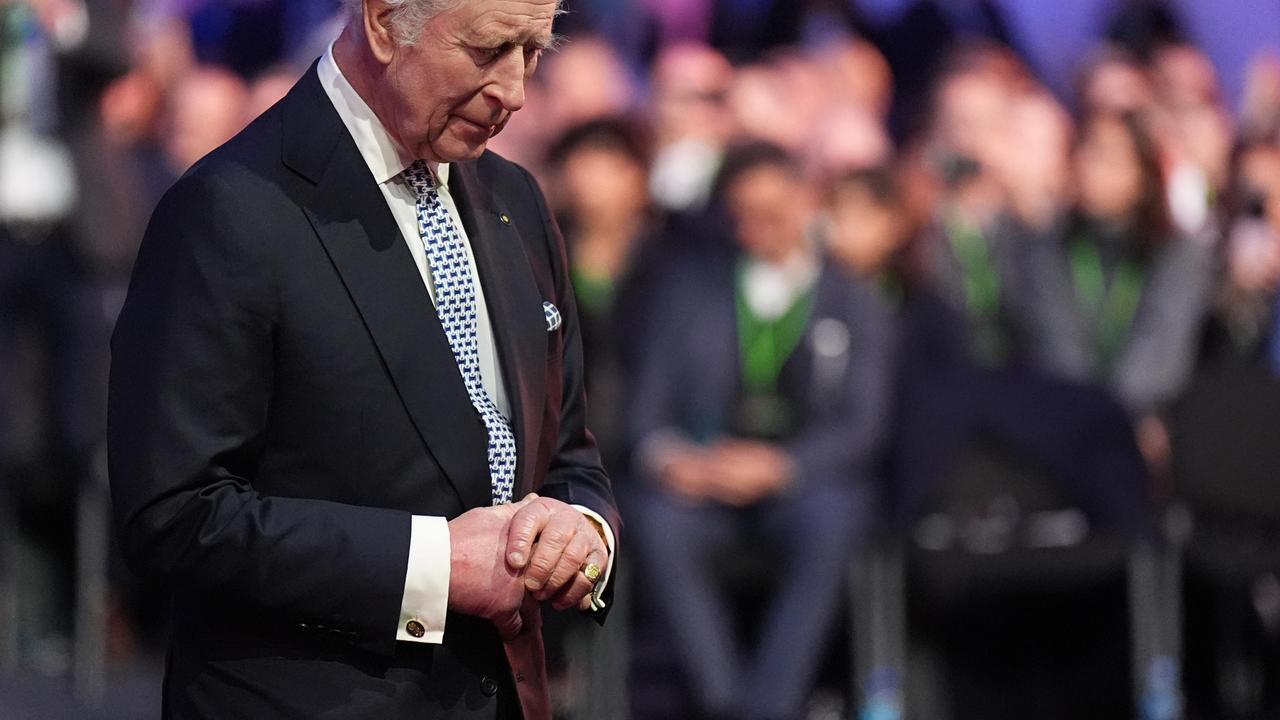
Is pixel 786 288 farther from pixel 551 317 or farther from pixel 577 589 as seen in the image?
pixel 577 589

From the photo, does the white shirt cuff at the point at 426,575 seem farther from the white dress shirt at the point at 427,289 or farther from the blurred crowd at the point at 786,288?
the blurred crowd at the point at 786,288

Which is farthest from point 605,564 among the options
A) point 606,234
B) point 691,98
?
point 691,98

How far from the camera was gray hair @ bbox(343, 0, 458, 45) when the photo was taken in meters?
1.98

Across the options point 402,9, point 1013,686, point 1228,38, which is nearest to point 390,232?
point 402,9

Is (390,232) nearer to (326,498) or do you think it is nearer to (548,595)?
(326,498)

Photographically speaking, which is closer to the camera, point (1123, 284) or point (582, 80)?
point (1123, 284)

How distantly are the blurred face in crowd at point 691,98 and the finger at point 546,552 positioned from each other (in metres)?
4.53

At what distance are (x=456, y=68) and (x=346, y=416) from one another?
1.32ft

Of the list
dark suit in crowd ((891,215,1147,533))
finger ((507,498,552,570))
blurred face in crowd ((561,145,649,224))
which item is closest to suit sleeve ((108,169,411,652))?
finger ((507,498,552,570))

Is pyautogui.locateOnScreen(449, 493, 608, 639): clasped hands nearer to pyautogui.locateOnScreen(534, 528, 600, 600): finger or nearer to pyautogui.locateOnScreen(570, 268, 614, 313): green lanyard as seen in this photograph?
pyautogui.locateOnScreen(534, 528, 600, 600): finger

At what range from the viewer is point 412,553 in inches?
78.3

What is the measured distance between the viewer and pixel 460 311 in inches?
83.2

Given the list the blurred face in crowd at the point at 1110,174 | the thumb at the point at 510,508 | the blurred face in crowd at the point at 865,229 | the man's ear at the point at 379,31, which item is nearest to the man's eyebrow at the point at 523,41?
the man's ear at the point at 379,31

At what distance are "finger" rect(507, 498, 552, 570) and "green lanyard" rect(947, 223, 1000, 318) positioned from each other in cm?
422
